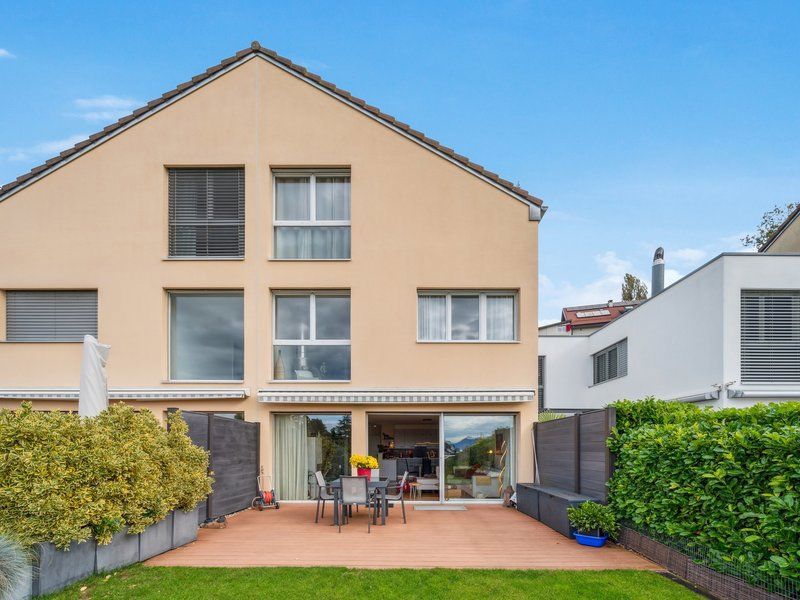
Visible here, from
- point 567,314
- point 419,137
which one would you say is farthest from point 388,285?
point 567,314

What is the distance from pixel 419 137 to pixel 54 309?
11.7 metres

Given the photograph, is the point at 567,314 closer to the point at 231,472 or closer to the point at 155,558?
the point at 231,472

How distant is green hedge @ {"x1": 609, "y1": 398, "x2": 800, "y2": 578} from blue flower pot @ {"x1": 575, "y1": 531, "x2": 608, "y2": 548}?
20.7 inches

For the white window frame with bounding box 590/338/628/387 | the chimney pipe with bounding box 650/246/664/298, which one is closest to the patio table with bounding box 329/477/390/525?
the white window frame with bounding box 590/338/628/387

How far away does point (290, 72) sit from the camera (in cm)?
1555

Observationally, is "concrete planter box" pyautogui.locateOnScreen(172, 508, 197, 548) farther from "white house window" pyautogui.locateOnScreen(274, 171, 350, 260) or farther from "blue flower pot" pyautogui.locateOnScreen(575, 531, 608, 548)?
"white house window" pyautogui.locateOnScreen(274, 171, 350, 260)

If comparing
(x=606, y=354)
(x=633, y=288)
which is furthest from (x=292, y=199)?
(x=633, y=288)

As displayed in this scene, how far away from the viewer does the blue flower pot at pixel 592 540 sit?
30.8 ft

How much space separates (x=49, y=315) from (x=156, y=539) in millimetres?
9763

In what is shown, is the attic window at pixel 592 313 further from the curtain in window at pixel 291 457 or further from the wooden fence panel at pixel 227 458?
the wooden fence panel at pixel 227 458

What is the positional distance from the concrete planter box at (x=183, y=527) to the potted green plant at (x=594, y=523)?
6.98 m

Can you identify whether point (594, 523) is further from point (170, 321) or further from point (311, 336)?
point (170, 321)

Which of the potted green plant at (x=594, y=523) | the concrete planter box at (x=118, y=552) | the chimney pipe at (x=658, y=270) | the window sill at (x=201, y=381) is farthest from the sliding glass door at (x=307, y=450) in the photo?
the chimney pipe at (x=658, y=270)

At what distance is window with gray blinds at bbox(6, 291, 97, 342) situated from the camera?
15.3 metres
